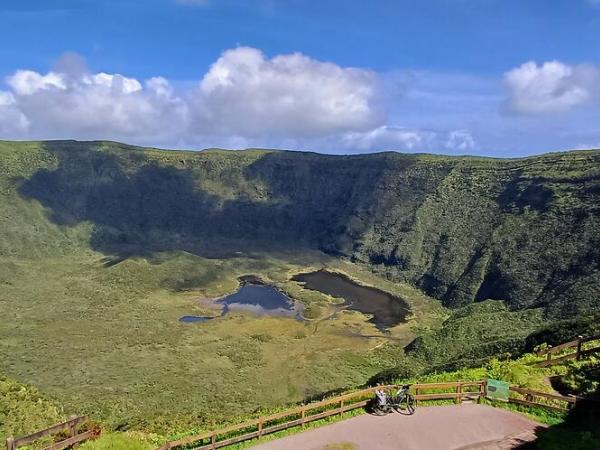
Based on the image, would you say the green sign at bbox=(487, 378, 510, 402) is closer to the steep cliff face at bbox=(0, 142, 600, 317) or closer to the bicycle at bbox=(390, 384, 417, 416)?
the bicycle at bbox=(390, 384, 417, 416)

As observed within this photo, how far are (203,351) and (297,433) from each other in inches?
1785

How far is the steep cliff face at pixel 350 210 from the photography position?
275 feet

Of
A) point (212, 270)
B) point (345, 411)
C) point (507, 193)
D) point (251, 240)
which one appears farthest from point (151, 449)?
point (251, 240)

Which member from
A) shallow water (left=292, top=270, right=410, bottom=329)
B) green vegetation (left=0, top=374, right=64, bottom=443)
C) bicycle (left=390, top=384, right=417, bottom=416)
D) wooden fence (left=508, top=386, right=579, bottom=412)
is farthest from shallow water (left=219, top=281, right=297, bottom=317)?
wooden fence (left=508, top=386, right=579, bottom=412)

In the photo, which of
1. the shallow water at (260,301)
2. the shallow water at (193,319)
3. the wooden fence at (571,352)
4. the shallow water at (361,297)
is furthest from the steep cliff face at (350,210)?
the shallow water at (193,319)

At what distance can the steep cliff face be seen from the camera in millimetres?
83812

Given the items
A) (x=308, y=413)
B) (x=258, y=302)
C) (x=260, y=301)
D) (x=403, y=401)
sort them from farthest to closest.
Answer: (x=260, y=301) < (x=258, y=302) < (x=403, y=401) < (x=308, y=413)

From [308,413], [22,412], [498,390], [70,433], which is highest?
[498,390]

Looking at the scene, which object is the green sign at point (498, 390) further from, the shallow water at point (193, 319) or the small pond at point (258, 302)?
the shallow water at point (193, 319)

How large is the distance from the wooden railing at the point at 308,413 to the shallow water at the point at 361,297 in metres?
54.1

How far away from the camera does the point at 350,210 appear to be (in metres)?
139

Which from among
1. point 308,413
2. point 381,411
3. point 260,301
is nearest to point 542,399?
point 381,411

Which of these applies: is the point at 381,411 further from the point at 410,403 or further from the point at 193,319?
the point at 193,319

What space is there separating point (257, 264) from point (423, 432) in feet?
319
